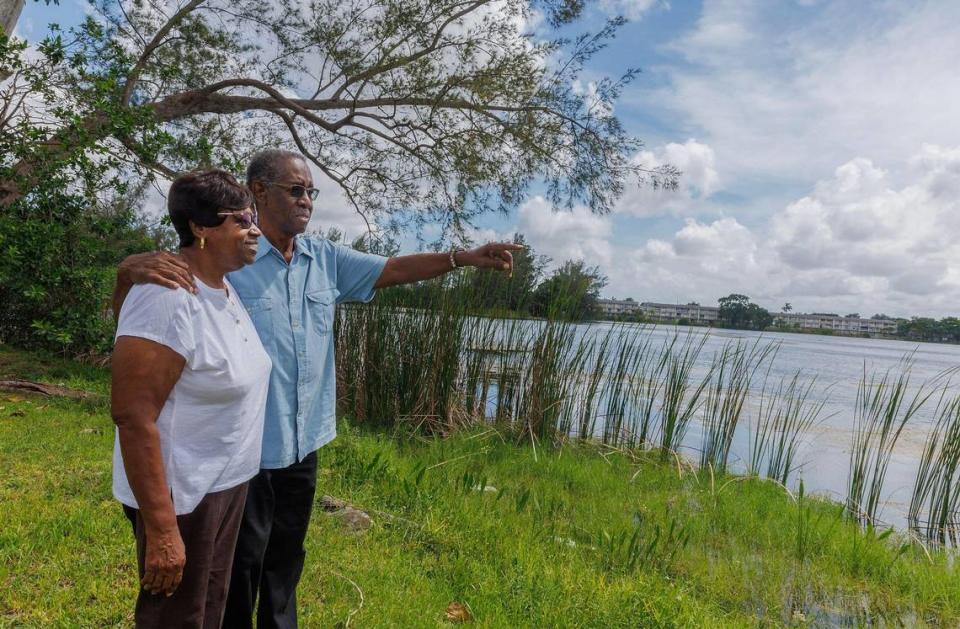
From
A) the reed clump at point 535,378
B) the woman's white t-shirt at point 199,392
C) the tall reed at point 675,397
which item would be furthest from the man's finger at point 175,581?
the tall reed at point 675,397

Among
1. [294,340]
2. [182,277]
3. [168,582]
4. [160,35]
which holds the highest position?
[160,35]

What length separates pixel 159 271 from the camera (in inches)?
45.4

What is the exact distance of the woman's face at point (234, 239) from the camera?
128 centimetres

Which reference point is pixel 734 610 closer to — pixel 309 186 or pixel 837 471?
pixel 309 186

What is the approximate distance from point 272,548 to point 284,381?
488 millimetres

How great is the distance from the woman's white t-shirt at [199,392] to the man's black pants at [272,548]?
39 centimetres

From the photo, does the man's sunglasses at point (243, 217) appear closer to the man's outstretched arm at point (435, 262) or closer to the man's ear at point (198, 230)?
the man's ear at point (198, 230)

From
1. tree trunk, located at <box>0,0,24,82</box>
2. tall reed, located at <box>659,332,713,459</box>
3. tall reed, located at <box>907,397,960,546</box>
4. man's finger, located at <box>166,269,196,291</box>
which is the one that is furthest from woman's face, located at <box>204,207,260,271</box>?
tree trunk, located at <box>0,0,24,82</box>

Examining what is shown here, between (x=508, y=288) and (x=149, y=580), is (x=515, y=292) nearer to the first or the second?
(x=508, y=288)

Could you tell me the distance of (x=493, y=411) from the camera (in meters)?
5.64

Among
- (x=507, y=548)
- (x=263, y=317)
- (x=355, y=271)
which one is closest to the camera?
(x=263, y=317)

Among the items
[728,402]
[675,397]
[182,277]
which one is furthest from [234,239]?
[728,402]

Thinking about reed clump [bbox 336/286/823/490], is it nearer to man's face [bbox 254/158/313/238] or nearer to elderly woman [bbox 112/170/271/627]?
man's face [bbox 254/158/313/238]

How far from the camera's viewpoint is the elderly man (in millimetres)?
A: 1630
